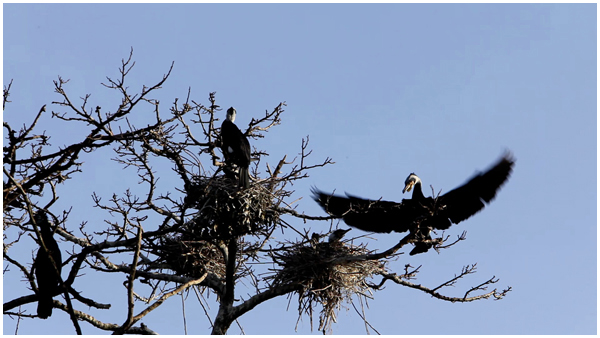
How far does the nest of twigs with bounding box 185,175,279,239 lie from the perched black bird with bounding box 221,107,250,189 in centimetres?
13

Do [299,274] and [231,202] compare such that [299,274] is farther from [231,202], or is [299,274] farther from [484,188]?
[484,188]

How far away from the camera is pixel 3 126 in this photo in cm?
539

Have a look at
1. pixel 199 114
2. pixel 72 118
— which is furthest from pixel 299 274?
pixel 72 118

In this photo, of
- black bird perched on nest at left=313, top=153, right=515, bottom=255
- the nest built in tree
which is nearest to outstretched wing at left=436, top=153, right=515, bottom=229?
black bird perched on nest at left=313, top=153, right=515, bottom=255

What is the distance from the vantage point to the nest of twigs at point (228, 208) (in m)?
7.61

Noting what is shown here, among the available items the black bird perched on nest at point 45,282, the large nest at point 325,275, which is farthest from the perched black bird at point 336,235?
the black bird perched on nest at point 45,282

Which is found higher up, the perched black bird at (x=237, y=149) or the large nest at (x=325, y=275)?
the perched black bird at (x=237, y=149)

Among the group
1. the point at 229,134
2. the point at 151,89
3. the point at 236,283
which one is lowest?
the point at 236,283

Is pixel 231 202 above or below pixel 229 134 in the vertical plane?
below

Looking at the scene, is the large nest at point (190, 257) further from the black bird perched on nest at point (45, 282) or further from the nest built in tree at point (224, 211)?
the black bird perched on nest at point (45, 282)

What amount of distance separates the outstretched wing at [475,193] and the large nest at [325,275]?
4.20ft

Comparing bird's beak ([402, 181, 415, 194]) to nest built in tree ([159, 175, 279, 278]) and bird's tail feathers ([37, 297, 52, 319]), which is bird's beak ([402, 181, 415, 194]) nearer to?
nest built in tree ([159, 175, 279, 278])

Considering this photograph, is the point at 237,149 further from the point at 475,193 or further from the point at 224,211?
the point at 475,193

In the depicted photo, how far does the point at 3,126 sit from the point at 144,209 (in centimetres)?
201
